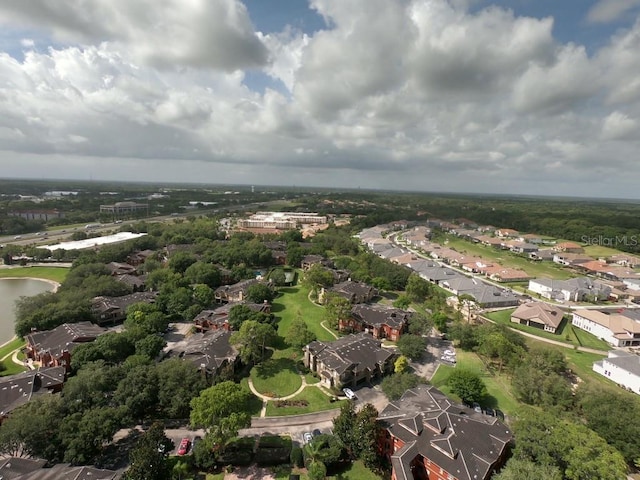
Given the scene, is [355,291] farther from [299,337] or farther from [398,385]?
[398,385]

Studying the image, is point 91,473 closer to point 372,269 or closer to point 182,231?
point 372,269

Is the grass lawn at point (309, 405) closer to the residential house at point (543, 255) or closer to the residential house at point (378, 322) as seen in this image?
the residential house at point (378, 322)

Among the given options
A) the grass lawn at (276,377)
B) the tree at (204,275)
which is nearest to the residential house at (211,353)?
the grass lawn at (276,377)

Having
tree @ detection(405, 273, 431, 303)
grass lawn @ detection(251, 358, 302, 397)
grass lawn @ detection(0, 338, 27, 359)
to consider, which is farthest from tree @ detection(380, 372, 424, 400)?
grass lawn @ detection(0, 338, 27, 359)

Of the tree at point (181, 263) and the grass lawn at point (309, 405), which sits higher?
the tree at point (181, 263)

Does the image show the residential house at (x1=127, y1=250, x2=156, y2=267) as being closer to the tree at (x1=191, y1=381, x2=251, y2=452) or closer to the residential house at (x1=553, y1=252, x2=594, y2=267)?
the tree at (x1=191, y1=381, x2=251, y2=452)
